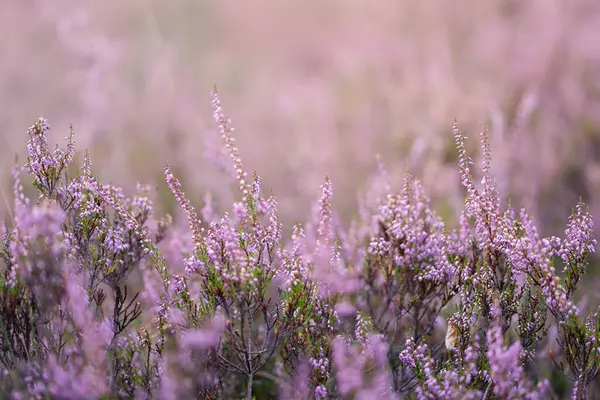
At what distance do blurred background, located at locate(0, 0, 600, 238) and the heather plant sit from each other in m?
6.79

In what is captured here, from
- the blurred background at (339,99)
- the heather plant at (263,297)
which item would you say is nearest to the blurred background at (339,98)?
the blurred background at (339,99)

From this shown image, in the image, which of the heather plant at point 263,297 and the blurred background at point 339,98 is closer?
the heather plant at point 263,297

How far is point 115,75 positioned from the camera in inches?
744

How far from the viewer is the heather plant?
4766 millimetres

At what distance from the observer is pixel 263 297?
17.0 feet

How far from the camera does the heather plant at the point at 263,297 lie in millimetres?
4766

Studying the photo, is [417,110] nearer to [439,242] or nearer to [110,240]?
[439,242]

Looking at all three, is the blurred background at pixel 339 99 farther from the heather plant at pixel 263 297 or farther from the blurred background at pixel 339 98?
the heather plant at pixel 263 297

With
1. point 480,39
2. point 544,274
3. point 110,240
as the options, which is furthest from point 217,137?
point 480,39

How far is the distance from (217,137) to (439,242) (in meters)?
8.77

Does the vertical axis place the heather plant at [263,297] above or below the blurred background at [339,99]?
below

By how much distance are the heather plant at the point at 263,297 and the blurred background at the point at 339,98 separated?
22.3ft

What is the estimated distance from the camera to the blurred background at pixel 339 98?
1560cm

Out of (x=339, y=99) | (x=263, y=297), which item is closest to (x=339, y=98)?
(x=339, y=99)
